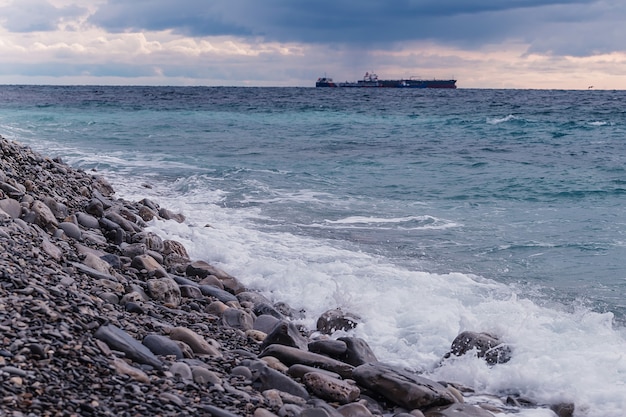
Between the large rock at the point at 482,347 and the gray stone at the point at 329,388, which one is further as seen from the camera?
the large rock at the point at 482,347

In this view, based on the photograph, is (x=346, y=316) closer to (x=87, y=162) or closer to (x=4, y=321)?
(x=4, y=321)

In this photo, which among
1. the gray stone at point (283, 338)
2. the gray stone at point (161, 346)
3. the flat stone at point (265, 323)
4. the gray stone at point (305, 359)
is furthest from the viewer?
the flat stone at point (265, 323)

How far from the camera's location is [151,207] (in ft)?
31.9

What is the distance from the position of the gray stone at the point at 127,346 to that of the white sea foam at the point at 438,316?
→ 7.13 feet

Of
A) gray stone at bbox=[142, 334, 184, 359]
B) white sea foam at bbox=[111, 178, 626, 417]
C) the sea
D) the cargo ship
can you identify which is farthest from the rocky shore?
the cargo ship

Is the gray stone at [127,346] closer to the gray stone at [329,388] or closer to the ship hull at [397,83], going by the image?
the gray stone at [329,388]

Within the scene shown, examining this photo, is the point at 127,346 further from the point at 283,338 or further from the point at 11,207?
the point at 11,207

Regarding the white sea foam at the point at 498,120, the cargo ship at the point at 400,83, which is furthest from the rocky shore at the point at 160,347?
the cargo ship at the point at 400,83

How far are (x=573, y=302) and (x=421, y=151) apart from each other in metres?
14.9

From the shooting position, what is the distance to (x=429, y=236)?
31.0 feet

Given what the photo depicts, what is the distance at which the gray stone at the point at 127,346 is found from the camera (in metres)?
3.66

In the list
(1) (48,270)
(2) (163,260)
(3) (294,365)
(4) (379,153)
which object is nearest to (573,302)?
(3) (294,365)

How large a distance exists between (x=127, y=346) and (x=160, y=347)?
1.21 ft

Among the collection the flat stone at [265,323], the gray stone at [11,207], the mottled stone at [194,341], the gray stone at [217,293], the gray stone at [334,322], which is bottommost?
the gray stone at [334,322]
